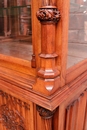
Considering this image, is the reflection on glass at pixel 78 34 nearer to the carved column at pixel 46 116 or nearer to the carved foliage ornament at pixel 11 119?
the carved column at pixel 46 116

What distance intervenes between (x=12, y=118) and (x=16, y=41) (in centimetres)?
39

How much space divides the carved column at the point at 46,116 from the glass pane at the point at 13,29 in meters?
0.24

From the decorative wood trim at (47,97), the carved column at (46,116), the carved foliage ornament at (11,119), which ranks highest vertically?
the decorative wood trim at (47,97)

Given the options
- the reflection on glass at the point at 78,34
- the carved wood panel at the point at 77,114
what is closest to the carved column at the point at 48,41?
the reflection on glass at the point at 78,34

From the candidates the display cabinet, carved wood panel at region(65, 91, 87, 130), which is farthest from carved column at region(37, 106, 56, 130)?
carved wood panel at region(65, 91, 87, 130)

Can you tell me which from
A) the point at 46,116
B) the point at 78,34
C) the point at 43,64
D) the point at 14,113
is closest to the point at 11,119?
the point at 14,113

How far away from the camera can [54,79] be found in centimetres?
50

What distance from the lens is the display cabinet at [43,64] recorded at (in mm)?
474

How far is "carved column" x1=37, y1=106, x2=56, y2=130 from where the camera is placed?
1.78 ft

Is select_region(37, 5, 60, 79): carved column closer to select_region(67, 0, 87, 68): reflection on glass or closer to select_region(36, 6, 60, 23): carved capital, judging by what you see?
select_region(36, 6, 60, 23): carved capital

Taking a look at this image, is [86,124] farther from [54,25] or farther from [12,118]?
[54,25]

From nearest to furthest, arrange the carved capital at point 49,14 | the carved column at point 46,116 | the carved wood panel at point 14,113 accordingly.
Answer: the carved capital at point 49,14
the carved column at point 46,116
the carved wood panel at point 14,113

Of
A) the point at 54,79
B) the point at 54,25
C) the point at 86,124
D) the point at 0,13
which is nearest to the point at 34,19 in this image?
the point at 54,25

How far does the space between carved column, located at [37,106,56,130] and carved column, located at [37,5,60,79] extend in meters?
0.14
